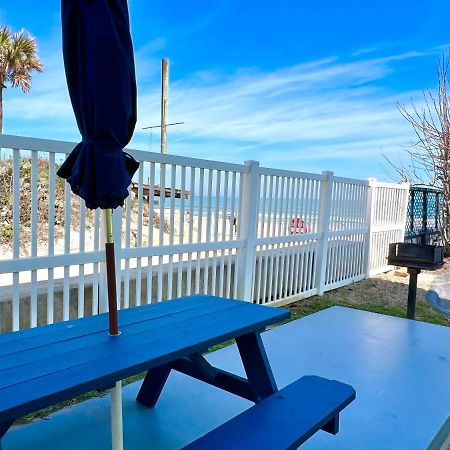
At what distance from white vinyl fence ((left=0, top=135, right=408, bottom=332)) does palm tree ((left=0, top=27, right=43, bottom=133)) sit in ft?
28.8

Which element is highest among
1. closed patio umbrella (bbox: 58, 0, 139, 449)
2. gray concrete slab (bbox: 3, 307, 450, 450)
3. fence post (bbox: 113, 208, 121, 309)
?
closed patio umbrella (bbox: 58, 0, 139, 449)

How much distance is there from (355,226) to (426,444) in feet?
14.9

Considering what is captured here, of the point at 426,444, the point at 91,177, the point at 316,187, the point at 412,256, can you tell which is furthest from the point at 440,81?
the point at 91,177

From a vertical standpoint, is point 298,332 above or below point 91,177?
below

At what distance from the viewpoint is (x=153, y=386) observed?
2.25 metres

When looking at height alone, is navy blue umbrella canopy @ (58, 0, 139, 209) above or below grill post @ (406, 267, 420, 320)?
above

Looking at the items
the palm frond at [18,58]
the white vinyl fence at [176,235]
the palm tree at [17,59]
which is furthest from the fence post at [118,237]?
the palm frond at [18,58]

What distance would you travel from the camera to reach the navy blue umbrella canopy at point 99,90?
1.31m

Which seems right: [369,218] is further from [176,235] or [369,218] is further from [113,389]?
[113,389]

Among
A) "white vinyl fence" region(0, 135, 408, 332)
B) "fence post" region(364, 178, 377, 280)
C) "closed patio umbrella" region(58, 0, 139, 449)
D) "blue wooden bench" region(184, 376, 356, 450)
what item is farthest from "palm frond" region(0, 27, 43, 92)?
"blue wooden bench" region(184, 376, 356, 450)

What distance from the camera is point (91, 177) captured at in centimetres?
135

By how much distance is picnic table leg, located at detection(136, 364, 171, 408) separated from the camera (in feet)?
7.32

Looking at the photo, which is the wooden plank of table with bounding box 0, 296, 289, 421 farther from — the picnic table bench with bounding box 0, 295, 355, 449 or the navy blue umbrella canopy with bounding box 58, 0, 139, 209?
the navy blue umbrella canopy with bounding box 58, 0, 139, 209

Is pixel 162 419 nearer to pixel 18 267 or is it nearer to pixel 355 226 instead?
pixel 18 267
